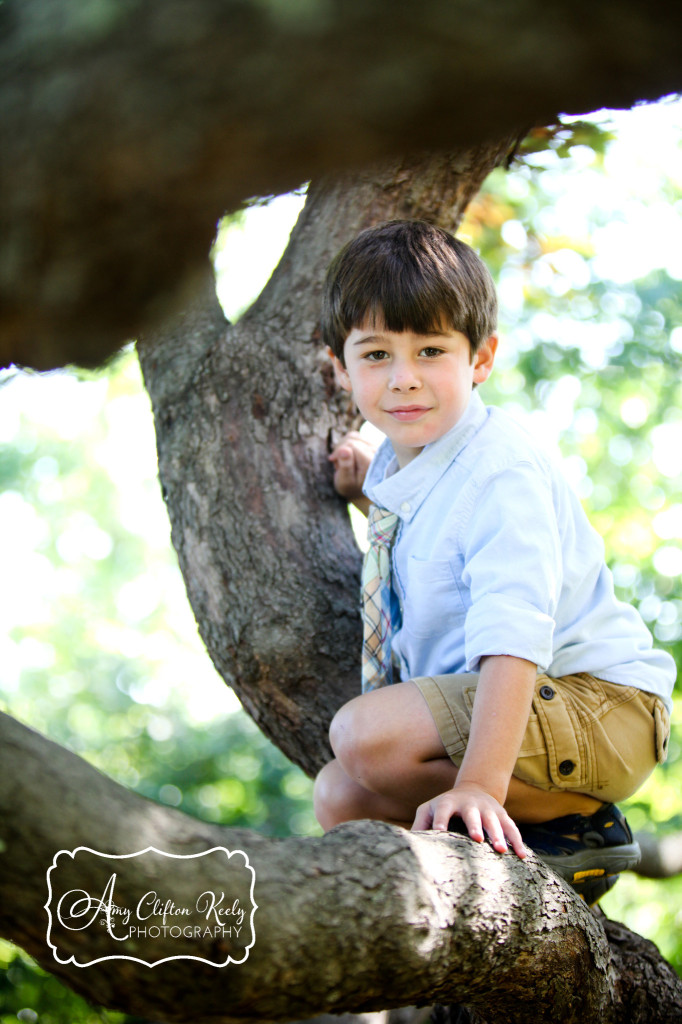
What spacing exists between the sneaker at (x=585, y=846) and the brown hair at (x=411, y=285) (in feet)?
3.55

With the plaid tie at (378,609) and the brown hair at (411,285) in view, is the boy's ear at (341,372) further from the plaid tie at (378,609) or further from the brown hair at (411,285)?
the plaid tie at (378,609)

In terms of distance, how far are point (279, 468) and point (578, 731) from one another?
110cm

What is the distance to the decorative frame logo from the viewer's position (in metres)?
0.90

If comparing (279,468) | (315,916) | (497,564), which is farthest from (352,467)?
(315,916)

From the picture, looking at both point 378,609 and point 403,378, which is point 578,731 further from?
point 403,378

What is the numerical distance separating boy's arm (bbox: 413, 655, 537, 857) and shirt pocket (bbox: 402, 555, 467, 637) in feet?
0.93

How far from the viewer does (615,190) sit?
20.5ft

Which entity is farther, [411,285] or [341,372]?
[341,372]

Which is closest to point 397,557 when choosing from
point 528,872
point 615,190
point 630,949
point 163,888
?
point 528,872

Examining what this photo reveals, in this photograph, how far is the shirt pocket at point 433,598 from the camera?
203 cm

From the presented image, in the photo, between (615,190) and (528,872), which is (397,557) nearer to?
(528,872)

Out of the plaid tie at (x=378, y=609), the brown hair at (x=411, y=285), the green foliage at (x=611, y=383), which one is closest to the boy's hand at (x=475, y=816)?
the plaid tie at (x=378, y=609)

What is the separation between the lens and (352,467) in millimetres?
2549

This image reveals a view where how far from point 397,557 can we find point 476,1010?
0.99 m
